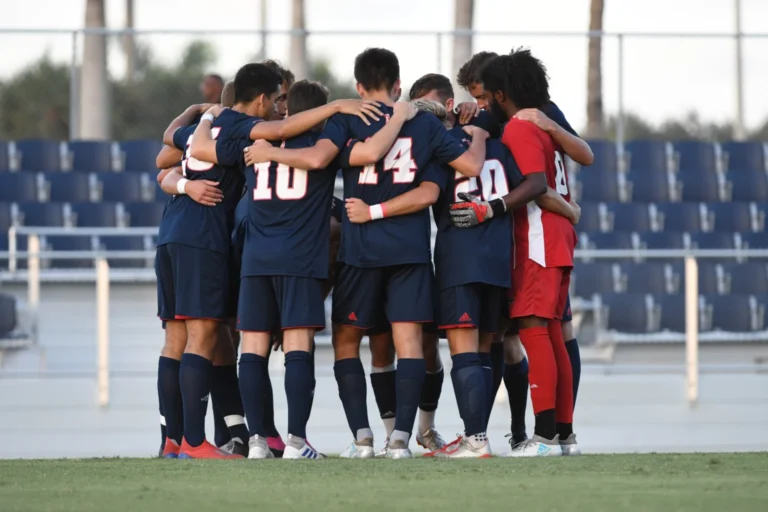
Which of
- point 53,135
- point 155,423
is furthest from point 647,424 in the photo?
point 53,135

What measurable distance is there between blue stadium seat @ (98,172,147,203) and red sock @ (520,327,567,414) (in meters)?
8.02

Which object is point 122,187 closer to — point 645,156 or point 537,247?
point 645,156

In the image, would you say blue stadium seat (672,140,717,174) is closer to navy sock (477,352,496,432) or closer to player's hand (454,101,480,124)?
player's hand (454,101,480,124)

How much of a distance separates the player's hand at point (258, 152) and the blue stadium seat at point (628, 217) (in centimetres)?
772

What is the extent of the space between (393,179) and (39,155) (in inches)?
339

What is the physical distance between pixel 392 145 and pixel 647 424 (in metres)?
4.62

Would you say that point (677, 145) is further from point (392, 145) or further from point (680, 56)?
point (392, 145)

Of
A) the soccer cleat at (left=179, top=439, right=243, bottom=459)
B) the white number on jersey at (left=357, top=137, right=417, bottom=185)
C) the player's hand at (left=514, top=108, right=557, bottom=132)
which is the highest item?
the player's hand at (left=514, top=108, right=557, bottom=132)

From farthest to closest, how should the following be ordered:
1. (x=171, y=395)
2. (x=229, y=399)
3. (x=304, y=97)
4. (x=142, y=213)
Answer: (x=142, y=213) → (x=229, y=399) → (x=171, y=395) → (x=304, y=97)

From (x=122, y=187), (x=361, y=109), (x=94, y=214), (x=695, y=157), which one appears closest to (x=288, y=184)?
(x=361, y=109)

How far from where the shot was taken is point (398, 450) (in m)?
4.98

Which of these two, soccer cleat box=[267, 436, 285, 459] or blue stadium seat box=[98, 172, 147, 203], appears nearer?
soccer cleat box=[267, 436, 285, 459]

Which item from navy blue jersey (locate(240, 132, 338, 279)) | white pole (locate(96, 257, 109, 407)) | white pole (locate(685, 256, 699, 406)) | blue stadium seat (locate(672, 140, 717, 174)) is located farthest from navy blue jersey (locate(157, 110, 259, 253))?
blue stadium seat (locate(672, 140, 717, 174))

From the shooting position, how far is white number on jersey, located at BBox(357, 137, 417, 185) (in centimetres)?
509
